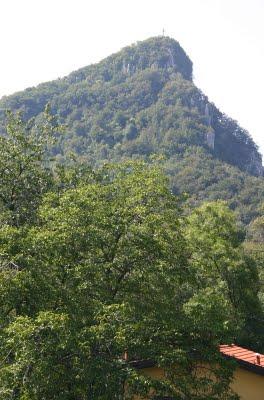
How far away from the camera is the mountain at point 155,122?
345 ft

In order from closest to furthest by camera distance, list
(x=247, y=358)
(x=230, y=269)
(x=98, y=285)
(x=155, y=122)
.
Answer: (x=98, y=285) → (x=247, y=358) → (x=230, y=269) → (x=155, y=122)

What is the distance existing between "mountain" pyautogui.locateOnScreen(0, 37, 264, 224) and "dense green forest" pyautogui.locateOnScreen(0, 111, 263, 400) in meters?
77.8

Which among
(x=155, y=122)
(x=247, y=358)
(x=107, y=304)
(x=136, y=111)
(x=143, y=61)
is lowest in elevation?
(x=247, y=358)

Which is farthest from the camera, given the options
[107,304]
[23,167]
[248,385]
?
[23,167]

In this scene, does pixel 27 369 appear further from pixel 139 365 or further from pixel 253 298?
pixel 253 298

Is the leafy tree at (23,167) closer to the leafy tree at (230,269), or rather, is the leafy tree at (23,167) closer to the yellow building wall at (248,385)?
the yellow building wall at (248,385)

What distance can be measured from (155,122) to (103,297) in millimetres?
127928

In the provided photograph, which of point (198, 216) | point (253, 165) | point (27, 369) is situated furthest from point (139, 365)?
point (253, 165)

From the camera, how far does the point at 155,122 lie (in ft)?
448

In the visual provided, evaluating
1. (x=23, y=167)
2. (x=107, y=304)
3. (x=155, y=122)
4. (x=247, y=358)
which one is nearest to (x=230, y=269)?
(x=247, y=358)

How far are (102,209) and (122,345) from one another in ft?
10.9

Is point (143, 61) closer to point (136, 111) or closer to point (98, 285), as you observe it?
Result: point (136, 111)

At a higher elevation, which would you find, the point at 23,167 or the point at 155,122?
the point at 155,122

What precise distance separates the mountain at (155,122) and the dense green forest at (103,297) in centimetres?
7783
